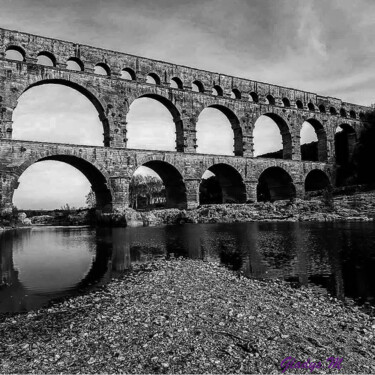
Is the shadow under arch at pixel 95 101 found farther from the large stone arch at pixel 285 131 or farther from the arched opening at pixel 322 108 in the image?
the arched opening at pixel 322 108

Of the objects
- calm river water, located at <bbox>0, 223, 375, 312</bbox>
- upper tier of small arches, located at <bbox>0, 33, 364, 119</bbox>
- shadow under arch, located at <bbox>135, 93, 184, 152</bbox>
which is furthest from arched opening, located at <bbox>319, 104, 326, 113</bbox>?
calm river water, located at <bbox>0, 223, 375, 312</bbox>

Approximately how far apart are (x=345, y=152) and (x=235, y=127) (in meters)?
19.8

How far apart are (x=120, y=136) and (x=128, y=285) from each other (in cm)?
2360

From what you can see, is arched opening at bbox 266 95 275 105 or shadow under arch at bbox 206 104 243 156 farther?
arched opening at bbox 266 95 275 105

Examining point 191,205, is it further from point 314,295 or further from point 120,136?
point 314,295

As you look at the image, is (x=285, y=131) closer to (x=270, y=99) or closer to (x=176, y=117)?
(x=270, y=99)

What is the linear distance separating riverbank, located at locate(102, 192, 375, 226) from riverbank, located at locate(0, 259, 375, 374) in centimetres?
2071

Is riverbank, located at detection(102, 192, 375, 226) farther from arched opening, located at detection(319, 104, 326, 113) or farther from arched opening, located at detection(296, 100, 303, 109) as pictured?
arched opening, located at detection(319, 104, 326, 113)

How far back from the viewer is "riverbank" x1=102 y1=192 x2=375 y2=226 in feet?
90.2

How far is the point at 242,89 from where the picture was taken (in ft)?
124

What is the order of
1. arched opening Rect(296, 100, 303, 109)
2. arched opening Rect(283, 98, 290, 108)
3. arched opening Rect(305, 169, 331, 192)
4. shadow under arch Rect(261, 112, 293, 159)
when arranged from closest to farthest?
1. shadow under arch Rect(261, 112, 293, 159)
2. arched opening Rect(283, 98, 290, 108)
3. arched opening Rect(305, 169, 331, 192)
4. arched opening Rect(296, 100, 303, 109)

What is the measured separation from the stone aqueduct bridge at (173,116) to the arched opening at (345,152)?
1718 mm

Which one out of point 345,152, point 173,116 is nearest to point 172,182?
point 173,116

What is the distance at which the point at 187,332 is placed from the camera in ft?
15.9
